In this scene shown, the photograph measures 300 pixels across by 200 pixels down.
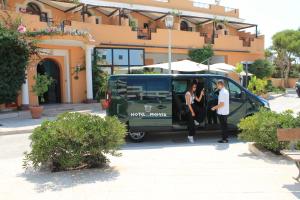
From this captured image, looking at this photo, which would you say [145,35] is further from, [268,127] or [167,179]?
[167,179]

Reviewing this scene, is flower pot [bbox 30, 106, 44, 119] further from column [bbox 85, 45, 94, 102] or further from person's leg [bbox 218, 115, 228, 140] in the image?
person's leg [bbox 218, 115, 228, 140]

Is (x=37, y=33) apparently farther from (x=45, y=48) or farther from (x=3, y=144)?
(x=3, y=144)

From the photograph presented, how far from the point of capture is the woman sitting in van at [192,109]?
9.97 m

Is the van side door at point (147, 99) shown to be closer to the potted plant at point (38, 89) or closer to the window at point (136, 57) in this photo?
the potted plant at point (38, 89)

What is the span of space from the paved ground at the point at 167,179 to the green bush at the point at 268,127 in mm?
362

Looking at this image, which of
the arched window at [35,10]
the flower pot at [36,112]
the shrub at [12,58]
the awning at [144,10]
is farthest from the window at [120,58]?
the flower pot at [36,112]

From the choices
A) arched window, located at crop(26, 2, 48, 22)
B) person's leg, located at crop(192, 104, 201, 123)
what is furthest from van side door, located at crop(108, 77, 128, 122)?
A: arched window, located at crop(26, 2, 48, 22)

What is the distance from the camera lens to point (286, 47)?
39.1 m

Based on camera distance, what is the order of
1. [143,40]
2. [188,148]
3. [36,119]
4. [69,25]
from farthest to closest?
[143,40] → [69,25] → [36,119] → [188,148]

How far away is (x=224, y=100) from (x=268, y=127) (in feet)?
7.03

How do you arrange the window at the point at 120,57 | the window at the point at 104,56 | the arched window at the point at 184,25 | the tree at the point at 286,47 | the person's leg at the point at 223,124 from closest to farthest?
the person's leg at the point at 223,124, the window at the point at 104,56, the window at the point at 120,57, the arched window at the point at 184,25, the tree at the point at 286,47

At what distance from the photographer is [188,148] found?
913cm

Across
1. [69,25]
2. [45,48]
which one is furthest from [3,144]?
[69,25]

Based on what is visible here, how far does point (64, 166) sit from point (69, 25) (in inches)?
614
